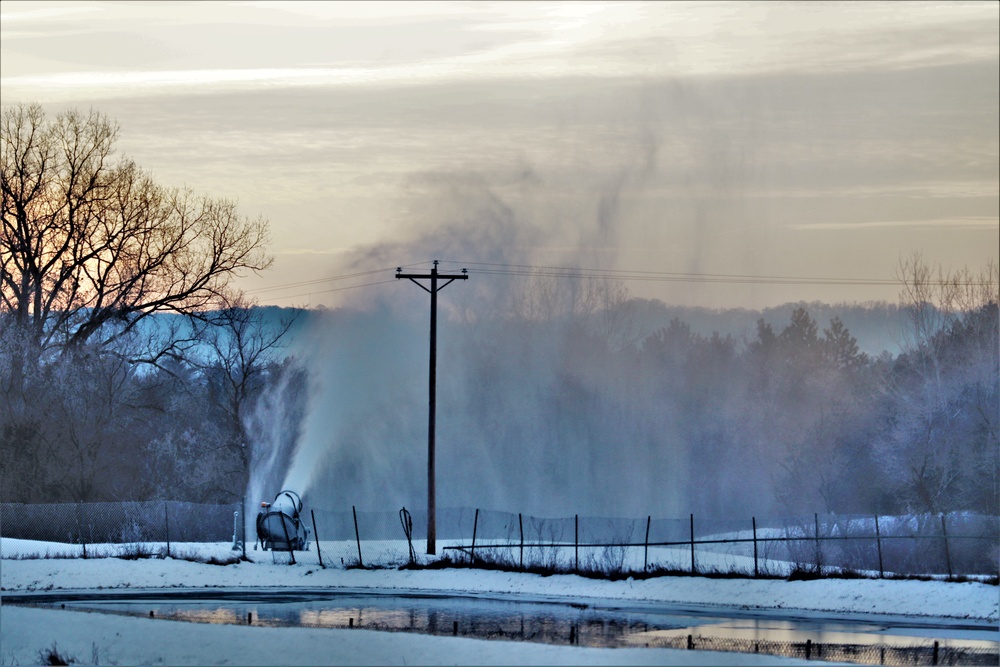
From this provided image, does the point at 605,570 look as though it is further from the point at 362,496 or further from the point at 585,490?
the point at 585,490

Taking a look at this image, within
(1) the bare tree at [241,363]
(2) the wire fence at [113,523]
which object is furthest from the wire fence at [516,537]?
(1) the bare tree at [241,363]

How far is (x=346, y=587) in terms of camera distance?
128 ft

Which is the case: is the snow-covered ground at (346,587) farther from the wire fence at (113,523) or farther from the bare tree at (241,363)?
the bare tree at (241,363)

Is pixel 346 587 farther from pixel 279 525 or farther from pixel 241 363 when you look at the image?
pixel 241 363

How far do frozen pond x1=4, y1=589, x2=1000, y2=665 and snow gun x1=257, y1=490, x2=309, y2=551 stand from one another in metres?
9.13

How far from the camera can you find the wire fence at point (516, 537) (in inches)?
1721

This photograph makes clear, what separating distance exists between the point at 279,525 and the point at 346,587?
8.56 metres

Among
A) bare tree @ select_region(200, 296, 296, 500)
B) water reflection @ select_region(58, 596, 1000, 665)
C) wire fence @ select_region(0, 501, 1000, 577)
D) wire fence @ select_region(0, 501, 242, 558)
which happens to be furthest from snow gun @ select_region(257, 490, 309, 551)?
bare tree @ select_region(200, 296, 296, 500)

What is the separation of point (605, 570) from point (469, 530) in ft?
66.9

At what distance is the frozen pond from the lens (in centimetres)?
2462

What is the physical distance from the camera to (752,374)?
3688 inches

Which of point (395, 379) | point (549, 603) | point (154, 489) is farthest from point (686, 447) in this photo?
point (549, 603)

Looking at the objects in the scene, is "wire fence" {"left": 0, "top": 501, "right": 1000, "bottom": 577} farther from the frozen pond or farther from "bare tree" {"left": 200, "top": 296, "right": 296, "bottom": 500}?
"bare tree" {"left": 200, "top": 296, "right": 296, "bottom": 500}

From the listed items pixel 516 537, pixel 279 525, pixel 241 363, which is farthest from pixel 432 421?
pixel 241 363
